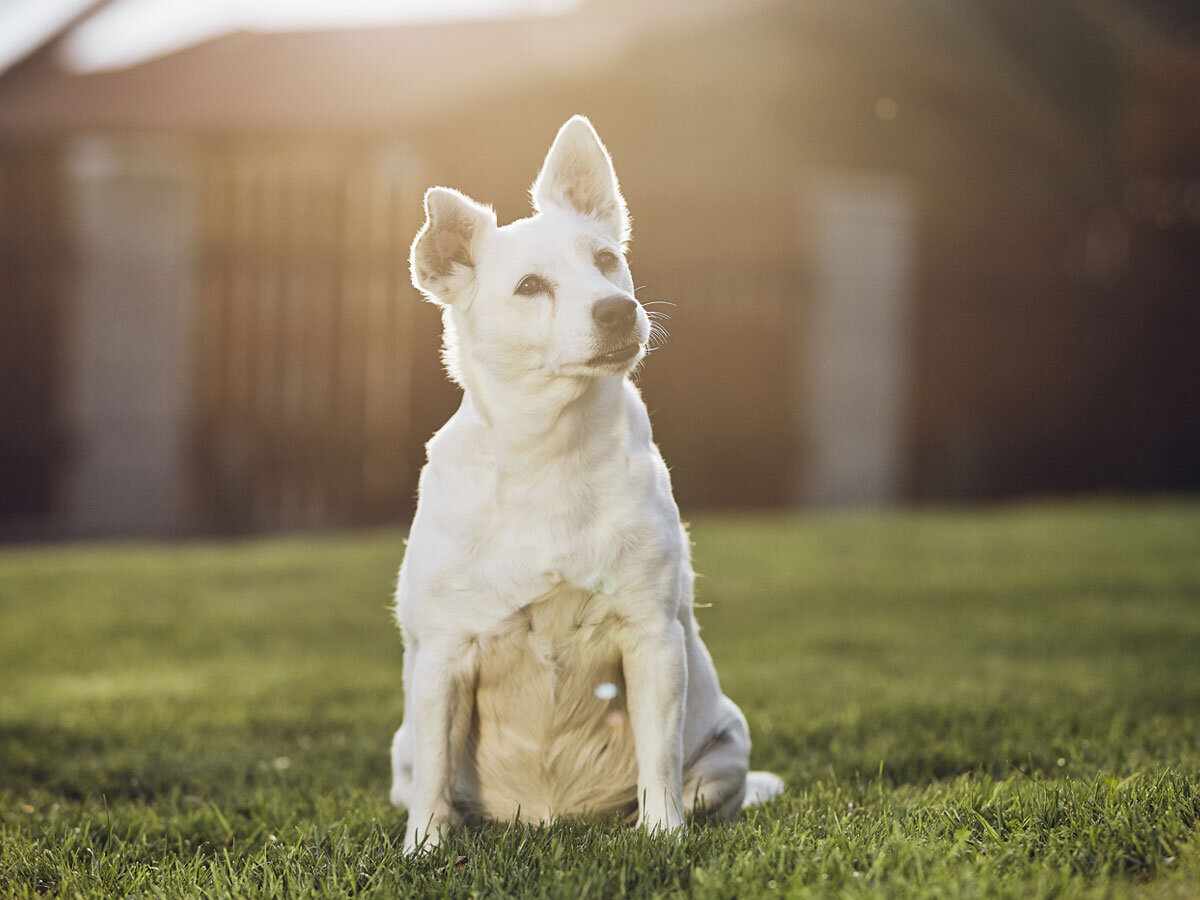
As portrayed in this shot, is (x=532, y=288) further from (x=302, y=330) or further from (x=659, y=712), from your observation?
(x=302, y=330)

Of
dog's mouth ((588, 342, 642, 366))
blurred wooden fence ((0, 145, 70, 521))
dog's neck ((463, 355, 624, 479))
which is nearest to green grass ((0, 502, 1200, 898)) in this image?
dog's neck ((463, 355, 624, 479))

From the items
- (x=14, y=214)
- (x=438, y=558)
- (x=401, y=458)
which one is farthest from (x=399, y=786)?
(x=14, y=214)

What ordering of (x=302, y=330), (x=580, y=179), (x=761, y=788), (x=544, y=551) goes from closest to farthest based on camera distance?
(x=544, y=551) < (x=580, y=179) < (x=761, y=788) < (x=302, y=330)

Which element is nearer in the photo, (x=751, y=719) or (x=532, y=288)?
(x=532, y=288)

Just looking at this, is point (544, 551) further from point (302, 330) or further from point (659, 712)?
point (302, 330)

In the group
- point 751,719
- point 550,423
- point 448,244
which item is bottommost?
point 751,719

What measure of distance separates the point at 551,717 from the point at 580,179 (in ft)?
4.26

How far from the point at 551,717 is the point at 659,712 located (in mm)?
268

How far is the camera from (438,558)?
106 inches

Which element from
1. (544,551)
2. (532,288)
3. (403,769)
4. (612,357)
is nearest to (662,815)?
(544,551)

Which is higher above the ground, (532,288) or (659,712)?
(532,288)

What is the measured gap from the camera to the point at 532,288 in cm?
276

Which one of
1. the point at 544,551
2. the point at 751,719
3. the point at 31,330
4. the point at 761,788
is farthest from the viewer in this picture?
the point at 31,330

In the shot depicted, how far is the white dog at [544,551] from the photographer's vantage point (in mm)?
2656
